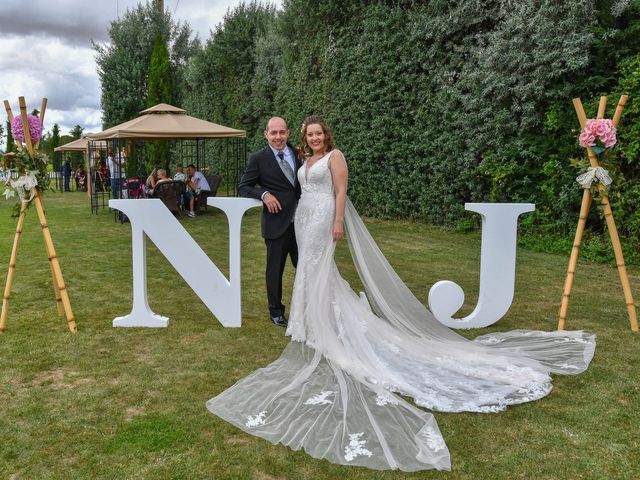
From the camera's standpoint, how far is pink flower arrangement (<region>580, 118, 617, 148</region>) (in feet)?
16.1

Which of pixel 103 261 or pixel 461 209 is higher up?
pixel 461 209

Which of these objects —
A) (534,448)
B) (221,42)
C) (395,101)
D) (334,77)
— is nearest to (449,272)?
(534,448)

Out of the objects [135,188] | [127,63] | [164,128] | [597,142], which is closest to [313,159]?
[597,142]

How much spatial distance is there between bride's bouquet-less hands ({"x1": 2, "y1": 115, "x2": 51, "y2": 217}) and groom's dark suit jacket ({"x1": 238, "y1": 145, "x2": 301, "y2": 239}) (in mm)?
1844

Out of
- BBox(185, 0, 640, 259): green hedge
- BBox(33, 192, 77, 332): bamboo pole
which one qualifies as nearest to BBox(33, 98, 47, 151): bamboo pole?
BBox(33, 192, 77, 332): bamboo pole

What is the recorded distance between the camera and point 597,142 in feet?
16.7

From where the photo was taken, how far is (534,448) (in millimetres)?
3037

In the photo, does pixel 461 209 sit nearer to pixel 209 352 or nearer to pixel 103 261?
pixel 103 261

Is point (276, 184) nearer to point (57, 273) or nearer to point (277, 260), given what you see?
point (277, 260)

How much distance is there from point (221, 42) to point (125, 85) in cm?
599

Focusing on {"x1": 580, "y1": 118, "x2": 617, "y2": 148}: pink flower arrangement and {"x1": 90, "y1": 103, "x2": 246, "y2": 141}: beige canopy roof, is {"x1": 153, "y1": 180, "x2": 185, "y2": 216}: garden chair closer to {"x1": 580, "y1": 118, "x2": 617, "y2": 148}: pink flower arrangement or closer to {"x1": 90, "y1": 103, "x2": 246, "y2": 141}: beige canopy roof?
{"x1": 90, "y1": 103, "x2": 246, "y2": 141}: beige canopy roof

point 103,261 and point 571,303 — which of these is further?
point 103,261

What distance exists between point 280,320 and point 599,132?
3.46 m

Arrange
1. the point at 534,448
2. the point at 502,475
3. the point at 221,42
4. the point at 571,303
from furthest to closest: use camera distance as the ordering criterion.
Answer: the point at 221,42, the point at 571,303, the point at 534,448, the point at 502,475
